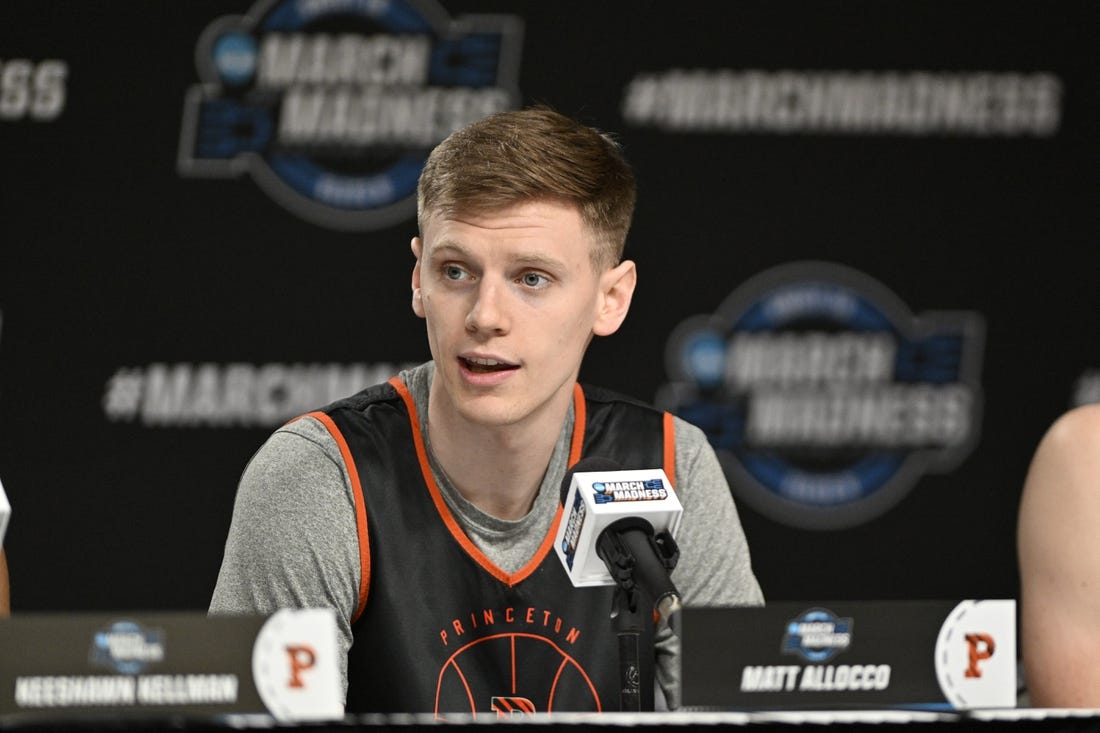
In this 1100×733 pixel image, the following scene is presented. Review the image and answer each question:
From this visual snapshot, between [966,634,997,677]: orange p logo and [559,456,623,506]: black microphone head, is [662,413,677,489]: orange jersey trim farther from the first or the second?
[966,634,997,677]: orange p logo

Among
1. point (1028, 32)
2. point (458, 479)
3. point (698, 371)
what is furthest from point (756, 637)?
point (1028, 32)

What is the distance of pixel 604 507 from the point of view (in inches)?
61.5

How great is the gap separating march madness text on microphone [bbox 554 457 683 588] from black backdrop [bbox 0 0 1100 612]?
2.11m

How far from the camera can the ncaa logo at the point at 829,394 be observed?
12.5 feet

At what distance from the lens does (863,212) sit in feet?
12.7

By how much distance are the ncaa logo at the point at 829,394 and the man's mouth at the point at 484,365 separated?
5.55 feet

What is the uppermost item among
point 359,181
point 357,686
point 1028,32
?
point 1028,32

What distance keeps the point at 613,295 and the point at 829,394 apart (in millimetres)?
1658

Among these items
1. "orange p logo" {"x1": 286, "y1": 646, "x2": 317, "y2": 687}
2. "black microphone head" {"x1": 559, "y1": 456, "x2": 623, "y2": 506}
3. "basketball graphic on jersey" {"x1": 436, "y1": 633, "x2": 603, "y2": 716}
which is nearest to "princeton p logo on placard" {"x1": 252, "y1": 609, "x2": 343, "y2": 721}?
"orange p logo" {"x1": 286, "y1": 646, "x2": 317, "y2": 687}

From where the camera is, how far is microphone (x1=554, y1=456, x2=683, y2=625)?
60.3 inches

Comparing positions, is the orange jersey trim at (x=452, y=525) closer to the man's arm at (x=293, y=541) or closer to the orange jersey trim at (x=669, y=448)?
the man's arm at (x=293, y=541)

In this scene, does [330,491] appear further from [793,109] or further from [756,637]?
[793,109]

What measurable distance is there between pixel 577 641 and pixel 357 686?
36 cm

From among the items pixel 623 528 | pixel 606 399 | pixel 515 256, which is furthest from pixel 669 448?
pixel 623 528
